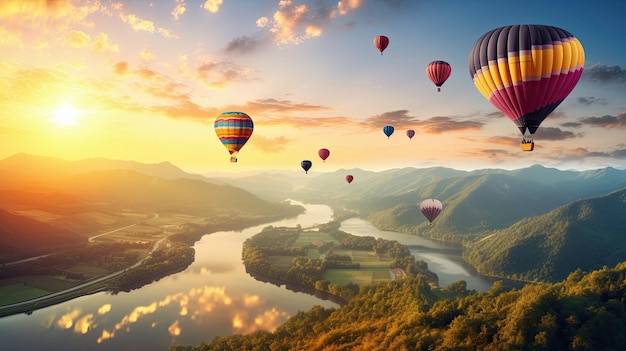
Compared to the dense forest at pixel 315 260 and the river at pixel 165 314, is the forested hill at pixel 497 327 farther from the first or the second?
the dense forest at pixel 315 260

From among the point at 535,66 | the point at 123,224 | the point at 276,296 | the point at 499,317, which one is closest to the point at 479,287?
the point at 276,296

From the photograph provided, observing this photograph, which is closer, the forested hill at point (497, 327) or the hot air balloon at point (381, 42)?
the forested hill at point (497, 327)

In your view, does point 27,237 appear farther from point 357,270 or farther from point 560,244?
point 560,244

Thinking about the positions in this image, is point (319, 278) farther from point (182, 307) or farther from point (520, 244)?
point (520, 244)

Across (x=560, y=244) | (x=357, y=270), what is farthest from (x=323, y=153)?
(x=560, y=244)

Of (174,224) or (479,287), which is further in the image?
(174,224)

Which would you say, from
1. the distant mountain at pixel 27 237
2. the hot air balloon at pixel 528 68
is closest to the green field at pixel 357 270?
the hot air balloon at pixel 528 68

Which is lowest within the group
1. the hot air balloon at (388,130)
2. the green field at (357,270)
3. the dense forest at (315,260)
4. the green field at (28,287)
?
the green field at (28,287)
